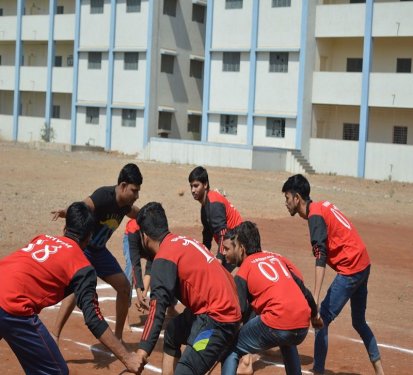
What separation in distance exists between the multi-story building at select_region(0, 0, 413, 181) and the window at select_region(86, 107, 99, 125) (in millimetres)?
67

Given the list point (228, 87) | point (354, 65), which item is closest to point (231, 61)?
point (228, 87)

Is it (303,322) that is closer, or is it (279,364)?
(303,322)

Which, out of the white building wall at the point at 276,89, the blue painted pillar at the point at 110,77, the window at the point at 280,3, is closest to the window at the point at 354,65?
the white building wall at the point at 276,89

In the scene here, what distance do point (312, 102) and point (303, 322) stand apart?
119ft

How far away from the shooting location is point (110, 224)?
8.68 meters

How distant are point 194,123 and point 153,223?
1785 inches

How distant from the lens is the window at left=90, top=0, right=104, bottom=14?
4991 centimetres

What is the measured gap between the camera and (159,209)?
598 cm

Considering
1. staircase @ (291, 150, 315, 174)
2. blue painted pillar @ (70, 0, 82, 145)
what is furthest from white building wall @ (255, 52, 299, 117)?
blue painted pillar @ (70, 0, 82, 145)

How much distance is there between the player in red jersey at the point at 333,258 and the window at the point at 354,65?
3529 cm

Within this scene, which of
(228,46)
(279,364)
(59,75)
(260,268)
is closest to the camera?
(260,268)

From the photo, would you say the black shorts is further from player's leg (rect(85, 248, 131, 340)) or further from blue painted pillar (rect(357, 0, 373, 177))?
blue painted pillar (rect(357, 0, 373, 177))

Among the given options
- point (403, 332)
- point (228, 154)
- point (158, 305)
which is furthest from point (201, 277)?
point (228, 154)

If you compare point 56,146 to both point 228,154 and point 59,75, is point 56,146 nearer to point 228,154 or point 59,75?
point 59,75
